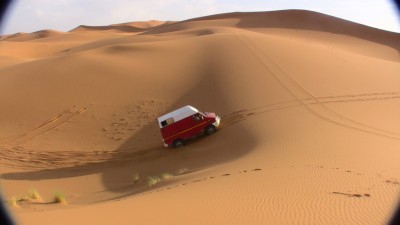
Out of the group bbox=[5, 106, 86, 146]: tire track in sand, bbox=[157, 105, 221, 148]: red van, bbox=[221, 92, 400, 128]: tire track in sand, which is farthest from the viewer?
bbox=[5, 106, 86, 146]: tire track in sand

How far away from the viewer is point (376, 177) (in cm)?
1102

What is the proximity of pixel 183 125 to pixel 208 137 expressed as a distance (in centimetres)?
120

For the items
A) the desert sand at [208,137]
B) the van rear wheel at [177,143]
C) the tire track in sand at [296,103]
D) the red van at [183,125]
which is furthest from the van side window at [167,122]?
the tire track in sand at [296,103]

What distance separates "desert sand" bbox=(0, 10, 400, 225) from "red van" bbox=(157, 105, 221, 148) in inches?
15.2

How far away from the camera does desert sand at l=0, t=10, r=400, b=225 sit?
9305mm

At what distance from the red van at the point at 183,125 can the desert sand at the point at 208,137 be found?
0.39 meters

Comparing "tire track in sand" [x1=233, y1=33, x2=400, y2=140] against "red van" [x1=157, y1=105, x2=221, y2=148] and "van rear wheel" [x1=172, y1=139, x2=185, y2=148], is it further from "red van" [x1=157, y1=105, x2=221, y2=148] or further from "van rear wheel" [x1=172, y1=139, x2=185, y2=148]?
"van rear wheel" [x1=172, y1=139, x2=185, y2=148]

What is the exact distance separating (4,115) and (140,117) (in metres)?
7.30

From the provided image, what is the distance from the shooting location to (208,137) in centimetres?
1802

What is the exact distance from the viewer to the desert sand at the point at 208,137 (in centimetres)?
930

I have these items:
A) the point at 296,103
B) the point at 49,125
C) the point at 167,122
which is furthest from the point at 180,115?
the point at 49,125

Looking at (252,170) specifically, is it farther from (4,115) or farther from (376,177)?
(4,115)

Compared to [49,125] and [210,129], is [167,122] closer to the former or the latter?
[210,129]

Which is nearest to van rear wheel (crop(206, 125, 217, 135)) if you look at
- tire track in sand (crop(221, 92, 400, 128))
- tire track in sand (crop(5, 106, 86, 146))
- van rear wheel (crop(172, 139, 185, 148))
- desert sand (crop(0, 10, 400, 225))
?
desert sand (crop(0, 10, 400, 225))
